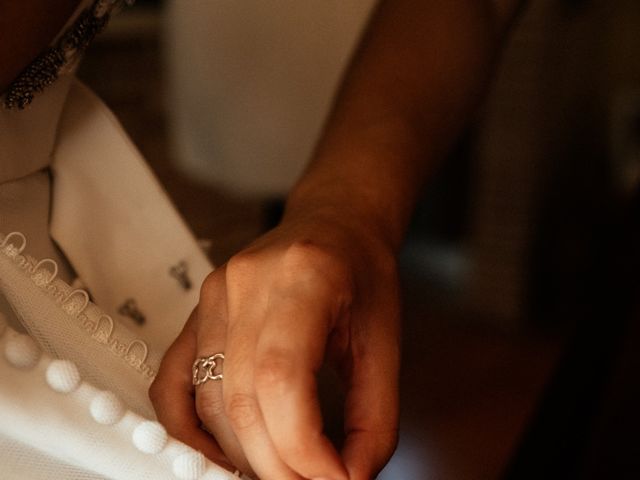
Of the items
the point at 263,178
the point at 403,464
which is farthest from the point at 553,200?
the point at 403,464

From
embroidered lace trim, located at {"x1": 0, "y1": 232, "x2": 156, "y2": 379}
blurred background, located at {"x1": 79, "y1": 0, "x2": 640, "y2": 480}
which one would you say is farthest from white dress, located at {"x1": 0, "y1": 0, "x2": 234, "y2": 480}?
blurred background, located at {"x1": 79, "y1": 0, "x2": 640, "y2": 480}

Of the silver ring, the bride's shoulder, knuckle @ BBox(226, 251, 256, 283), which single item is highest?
the bride's shoulder

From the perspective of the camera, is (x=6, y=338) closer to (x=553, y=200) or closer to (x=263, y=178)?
(x=263, y=178)

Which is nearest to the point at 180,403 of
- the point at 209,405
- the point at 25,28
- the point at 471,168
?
the point at 209,405

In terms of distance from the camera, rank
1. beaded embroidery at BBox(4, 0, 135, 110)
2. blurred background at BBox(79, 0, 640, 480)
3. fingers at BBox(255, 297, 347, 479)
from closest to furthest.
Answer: fingers at BBox(255, 297, 347, 479) → beaded embroidery at BBox(4, 0, 135, 110) → blurred background at BBox(79, 0, 640, 480)

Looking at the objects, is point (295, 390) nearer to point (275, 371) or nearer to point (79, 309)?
point (275, 371)

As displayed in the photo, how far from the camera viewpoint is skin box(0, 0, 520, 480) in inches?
13.0

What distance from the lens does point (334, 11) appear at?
1028 mm

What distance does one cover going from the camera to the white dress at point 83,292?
0.35 m

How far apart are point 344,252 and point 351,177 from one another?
0.34 feet

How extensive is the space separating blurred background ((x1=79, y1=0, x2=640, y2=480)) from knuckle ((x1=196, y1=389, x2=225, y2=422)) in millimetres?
296

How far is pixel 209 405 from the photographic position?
38cm

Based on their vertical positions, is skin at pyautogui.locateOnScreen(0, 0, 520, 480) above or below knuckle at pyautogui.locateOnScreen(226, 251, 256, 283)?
below

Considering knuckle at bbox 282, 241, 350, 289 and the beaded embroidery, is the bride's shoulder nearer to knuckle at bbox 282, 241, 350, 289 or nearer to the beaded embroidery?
the beaded embroidery
